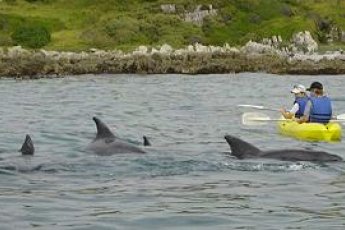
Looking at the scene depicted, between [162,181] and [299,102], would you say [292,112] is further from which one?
[162,181]

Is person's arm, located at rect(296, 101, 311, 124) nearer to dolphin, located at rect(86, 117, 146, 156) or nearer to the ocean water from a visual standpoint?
the ocean water

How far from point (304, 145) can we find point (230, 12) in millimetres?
95835

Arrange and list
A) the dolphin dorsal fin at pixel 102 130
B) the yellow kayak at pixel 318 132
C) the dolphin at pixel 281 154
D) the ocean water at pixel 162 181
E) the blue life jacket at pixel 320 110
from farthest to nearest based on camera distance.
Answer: the blue life jacket at pixel 320 110
the yellow kayak at pixel 318 132
the dolphin dorsal fin at pixel 102 130
the dolphin at pixel 281 154
the ocean water at pixel 162 181

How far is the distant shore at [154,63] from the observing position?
75.8 metres

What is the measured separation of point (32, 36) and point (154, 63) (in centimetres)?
2143

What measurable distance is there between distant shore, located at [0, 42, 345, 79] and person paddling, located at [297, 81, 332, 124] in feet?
153

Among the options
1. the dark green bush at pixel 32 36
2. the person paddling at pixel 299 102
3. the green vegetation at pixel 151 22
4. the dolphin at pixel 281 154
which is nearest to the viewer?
the dolphin at pixel 281 154

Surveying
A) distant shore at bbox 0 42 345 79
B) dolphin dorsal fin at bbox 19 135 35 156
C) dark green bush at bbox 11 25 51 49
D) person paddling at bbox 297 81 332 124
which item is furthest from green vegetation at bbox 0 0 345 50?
dolphin dorsal fin at bbox 19 135 35 156

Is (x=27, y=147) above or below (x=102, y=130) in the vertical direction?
below

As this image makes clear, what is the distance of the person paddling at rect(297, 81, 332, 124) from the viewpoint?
27.1m

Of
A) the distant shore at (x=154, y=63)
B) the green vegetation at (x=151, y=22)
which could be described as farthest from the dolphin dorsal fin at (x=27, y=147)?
the green vegetation at (x=151, y=22)

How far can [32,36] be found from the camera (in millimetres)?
94688

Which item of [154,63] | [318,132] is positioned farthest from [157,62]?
[318,132]

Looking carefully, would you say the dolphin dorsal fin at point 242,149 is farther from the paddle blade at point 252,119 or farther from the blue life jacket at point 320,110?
the paddle blade at point 252,119
